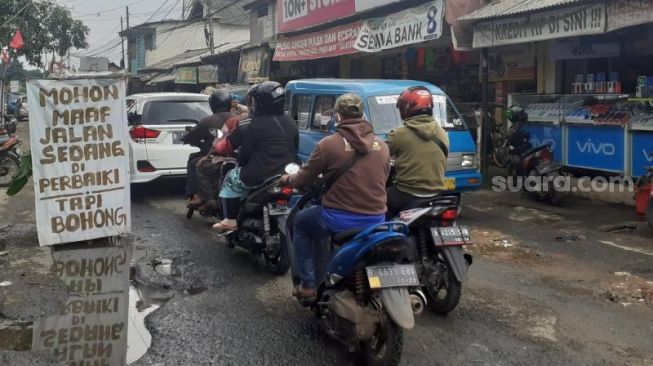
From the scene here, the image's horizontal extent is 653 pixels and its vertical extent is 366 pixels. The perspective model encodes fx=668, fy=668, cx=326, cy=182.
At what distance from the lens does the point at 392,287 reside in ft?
12.9

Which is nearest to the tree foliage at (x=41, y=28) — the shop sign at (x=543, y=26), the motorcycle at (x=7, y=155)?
the motorcycle at (x=7, y=155)

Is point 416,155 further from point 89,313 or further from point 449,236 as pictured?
point 89,313

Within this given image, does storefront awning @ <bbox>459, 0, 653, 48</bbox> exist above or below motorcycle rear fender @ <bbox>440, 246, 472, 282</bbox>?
above

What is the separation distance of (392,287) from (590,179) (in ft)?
23.7

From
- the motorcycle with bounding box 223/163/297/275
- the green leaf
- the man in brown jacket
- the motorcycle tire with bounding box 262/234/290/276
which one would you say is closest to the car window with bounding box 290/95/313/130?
the motorcycle with bounding box 223/163/297/275

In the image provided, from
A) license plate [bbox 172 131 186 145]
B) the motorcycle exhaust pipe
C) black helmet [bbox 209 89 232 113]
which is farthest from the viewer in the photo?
license plate [bbox 172 131 186 145]

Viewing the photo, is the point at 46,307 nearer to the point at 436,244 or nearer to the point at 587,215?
the point at 436,244

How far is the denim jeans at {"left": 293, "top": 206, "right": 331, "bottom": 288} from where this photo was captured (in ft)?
15.1

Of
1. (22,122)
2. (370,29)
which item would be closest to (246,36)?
(22,122)

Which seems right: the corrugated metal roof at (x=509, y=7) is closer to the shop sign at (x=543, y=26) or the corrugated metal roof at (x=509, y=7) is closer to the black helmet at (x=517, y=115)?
the shop sign at (x=543, y=26)

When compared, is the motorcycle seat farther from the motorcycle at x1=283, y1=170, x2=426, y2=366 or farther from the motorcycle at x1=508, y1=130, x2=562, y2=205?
the motorcycle at x1=508, y1=130, x2=562, y2=205

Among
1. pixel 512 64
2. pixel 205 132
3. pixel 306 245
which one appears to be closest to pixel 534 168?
pixel 512 64

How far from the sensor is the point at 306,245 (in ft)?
15.3

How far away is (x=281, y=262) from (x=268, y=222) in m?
0.40
